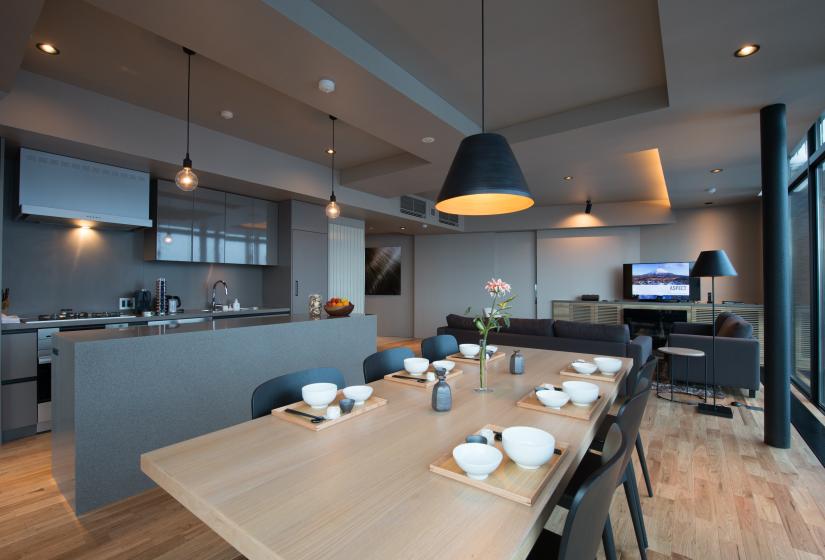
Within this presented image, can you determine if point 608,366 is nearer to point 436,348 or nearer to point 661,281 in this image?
point 436,348

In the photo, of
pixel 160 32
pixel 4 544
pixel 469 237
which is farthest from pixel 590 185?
pixel 4 544

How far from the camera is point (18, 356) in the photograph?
3014mm

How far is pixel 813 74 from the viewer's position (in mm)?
2436

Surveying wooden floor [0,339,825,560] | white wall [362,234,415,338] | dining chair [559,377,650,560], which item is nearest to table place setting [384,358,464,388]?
dining chair [559,377,650,560]

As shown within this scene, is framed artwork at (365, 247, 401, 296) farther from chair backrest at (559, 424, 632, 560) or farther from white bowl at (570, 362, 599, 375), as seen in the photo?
chair backrest at (559, 424, 632, 560)

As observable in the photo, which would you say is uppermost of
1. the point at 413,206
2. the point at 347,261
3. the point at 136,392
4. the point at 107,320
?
the point at 413,206

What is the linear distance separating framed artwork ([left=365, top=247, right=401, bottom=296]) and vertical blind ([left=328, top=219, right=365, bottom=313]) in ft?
6.51

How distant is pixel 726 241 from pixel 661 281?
1.27 meters

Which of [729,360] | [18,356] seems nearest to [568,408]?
[729,360]

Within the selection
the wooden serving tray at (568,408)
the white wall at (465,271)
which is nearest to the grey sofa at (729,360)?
the wooden serving tray at (568,408)

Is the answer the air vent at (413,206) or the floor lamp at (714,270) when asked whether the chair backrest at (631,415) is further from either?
the air vent at (413,206)

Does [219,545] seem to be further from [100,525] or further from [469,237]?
[469,237]

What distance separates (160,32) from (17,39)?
2.42ft

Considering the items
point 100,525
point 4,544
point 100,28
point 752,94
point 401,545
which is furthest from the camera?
point 752,94
